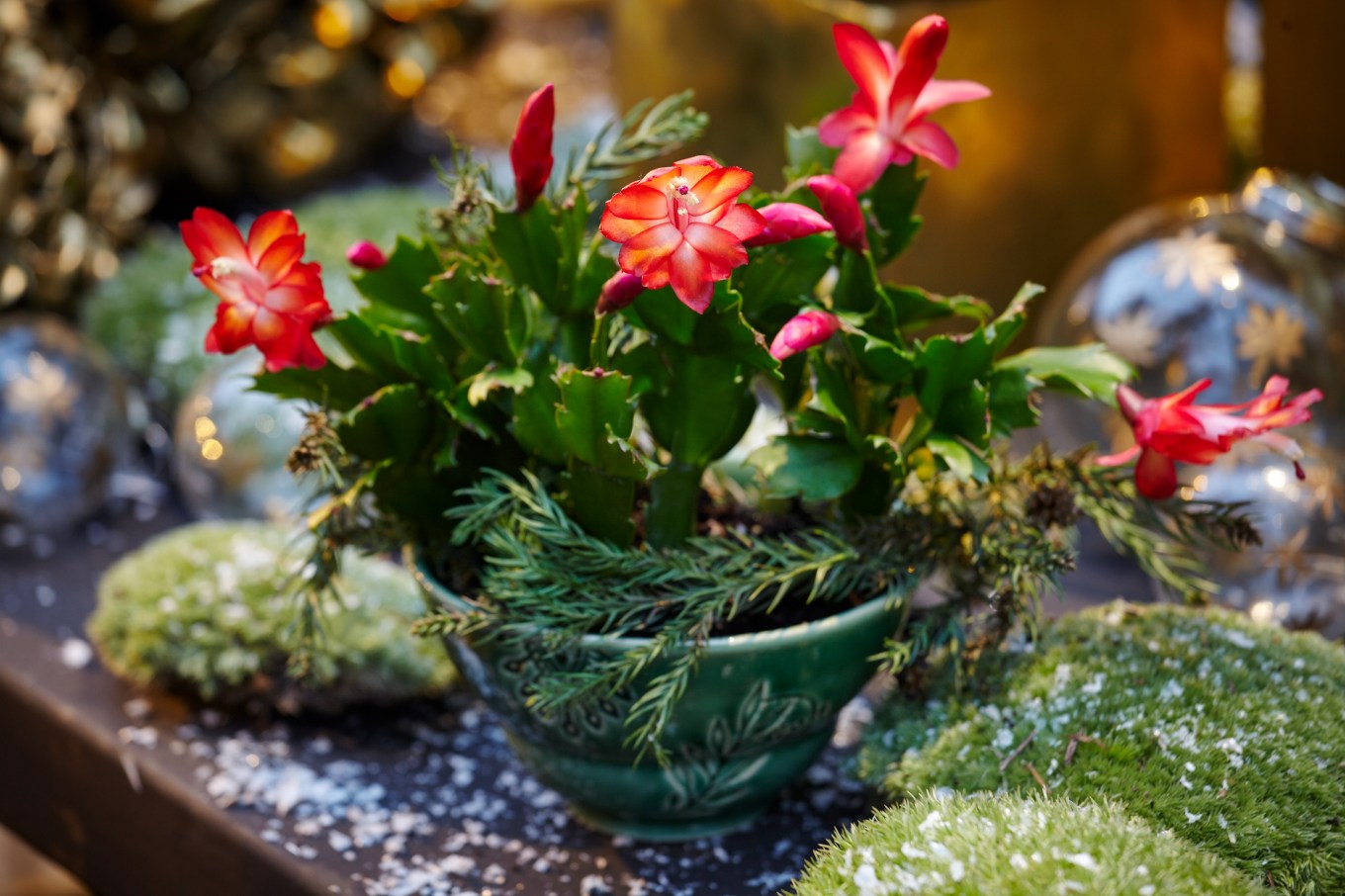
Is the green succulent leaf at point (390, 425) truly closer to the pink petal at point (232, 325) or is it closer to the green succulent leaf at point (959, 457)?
the pink petal at point (232, 325)

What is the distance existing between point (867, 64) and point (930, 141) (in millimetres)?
35

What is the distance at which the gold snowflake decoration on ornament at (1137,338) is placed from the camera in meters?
0.71

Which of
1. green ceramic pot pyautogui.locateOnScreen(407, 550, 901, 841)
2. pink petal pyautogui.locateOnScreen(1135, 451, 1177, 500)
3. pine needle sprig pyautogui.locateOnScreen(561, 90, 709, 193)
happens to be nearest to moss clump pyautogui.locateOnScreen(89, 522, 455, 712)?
green ceramic pot pyautogui.locateOnScreen(407, 550, 901, 841)

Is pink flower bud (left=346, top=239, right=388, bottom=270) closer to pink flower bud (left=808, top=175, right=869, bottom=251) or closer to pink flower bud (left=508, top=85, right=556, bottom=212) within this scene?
pink flower bud (left=508, top=85, right=556, bottom=212)

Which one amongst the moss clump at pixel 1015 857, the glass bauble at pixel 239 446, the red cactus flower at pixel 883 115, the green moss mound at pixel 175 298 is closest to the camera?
the moss clump at pixel 1015 857

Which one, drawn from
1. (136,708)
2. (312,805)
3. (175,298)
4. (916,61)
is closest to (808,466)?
(916,61)

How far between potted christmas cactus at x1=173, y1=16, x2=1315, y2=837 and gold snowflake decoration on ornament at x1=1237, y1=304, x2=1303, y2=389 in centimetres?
23

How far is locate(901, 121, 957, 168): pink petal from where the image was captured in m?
0.46

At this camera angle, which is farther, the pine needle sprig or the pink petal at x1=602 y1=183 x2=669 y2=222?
the pine needle sprig

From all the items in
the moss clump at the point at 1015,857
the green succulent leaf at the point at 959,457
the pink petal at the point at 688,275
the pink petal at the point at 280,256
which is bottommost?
the moss clump at the point at 1015,857

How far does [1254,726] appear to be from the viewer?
44 cm

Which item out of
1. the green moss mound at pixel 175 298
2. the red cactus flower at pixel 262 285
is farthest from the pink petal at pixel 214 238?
the green moss mound at pixel 175 298

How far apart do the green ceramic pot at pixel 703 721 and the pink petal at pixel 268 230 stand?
0.13 m

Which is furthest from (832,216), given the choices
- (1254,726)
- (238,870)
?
(238,870)
